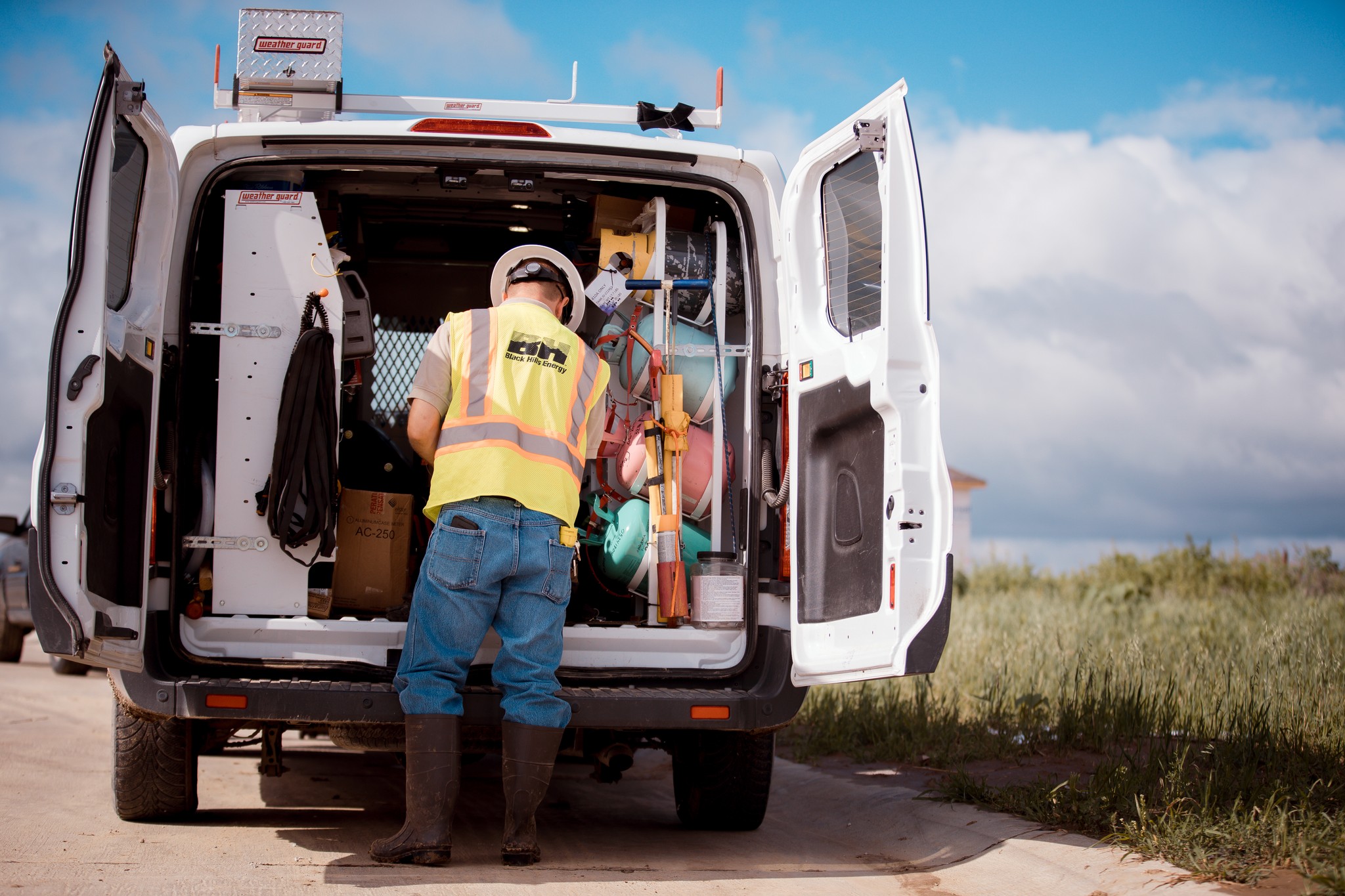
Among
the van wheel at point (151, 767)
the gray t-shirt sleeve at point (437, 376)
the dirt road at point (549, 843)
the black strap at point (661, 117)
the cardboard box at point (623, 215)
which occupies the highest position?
the black strap at point (661, 117)

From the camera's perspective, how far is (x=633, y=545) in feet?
14.2

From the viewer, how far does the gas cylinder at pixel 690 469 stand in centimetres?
448

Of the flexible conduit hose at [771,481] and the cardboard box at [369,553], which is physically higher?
the flexible conduit hose at [771,481]

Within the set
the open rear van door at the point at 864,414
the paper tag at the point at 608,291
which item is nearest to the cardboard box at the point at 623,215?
the paper tag at the point at 608,291

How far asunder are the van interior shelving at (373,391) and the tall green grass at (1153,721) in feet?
4.62

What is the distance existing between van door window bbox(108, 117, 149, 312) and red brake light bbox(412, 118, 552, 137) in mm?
851

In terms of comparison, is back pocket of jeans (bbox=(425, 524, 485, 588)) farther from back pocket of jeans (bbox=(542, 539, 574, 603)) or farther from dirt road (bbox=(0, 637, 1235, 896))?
dirt road (bbox=(0, 637, 1235, 896))

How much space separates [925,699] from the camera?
6590 millimetres

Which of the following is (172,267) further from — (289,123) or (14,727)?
(14,727)

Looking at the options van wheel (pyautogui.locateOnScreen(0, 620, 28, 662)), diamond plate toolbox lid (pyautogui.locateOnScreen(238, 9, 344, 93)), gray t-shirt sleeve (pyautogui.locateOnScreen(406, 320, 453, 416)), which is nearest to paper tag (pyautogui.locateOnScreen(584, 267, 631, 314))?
gray t-shirt sleeve (pyautogui.locateOnScreen(406, 320, 453, 416))

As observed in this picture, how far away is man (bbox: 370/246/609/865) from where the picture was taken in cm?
362

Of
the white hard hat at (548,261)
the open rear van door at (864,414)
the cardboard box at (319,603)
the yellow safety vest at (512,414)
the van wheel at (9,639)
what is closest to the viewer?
the open rear van door at (864,414)

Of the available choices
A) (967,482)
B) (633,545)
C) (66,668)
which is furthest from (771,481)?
(967,482)

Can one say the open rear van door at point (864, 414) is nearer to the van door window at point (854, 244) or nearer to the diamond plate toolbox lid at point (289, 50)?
the van door window at point (854, 244)
